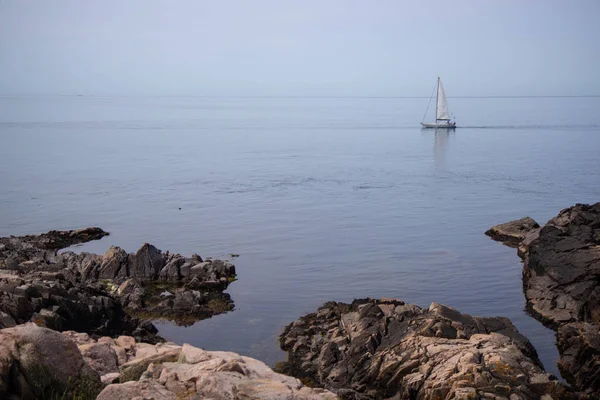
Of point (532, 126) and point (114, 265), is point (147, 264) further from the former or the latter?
point (532, 126)

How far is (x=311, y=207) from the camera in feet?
241

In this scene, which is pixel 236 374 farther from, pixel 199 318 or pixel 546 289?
pixel 546 289

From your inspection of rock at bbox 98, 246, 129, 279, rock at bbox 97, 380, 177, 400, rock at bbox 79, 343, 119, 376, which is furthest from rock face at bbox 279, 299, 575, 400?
rock at bbox 98, 246, 129, 279

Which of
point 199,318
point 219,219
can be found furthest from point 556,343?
point 219,219

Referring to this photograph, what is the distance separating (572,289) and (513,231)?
2105 cm

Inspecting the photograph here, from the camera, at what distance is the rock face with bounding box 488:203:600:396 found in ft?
96.3

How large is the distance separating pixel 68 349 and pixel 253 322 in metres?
19.6

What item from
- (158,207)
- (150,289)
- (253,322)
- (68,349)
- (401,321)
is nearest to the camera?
(68,349)

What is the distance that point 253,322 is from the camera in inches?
1484

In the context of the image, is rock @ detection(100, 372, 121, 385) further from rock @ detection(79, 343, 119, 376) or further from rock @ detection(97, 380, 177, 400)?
rock @ detection(97, 380, 177, 400)

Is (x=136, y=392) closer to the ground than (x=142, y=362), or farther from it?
farther from it

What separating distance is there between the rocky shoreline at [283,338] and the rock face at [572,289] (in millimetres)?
80

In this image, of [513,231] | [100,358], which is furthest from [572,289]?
[100,358]

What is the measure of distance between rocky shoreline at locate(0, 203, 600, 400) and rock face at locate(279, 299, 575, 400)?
0.18 ft
